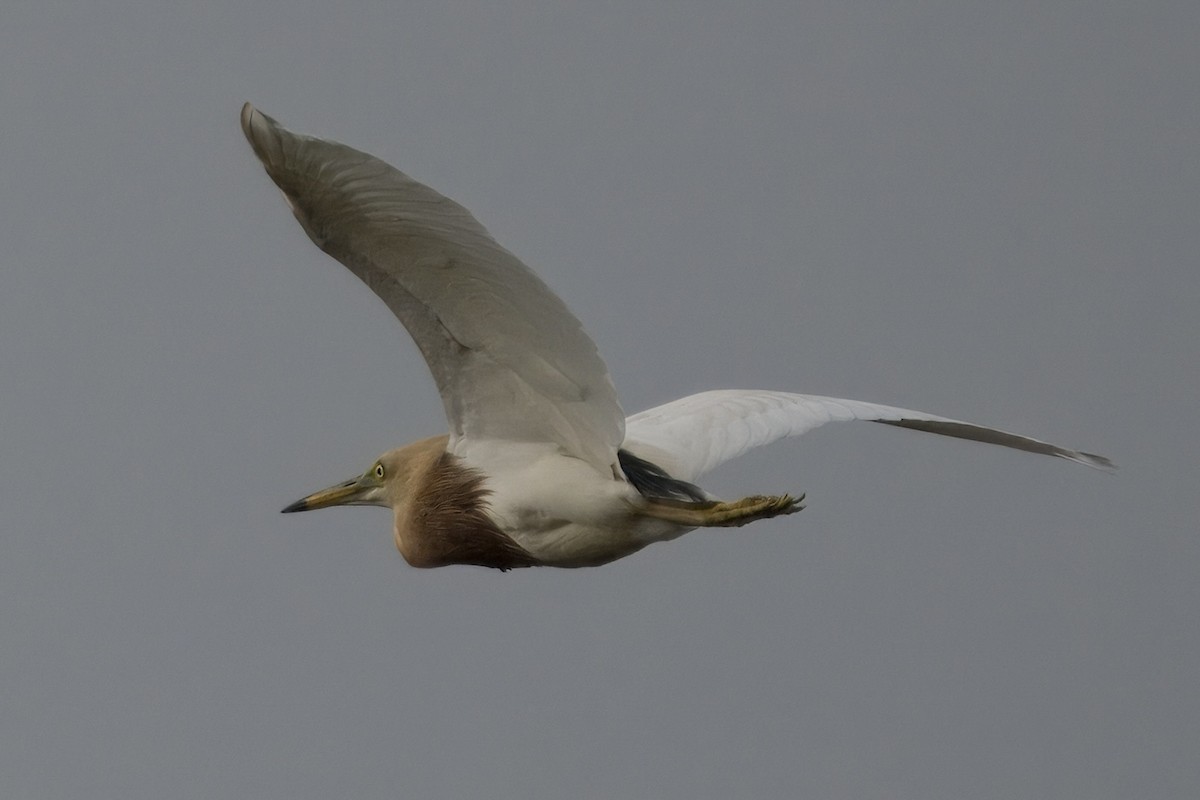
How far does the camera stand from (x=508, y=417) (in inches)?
336

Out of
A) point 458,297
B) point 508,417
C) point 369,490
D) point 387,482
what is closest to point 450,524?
point 508,417

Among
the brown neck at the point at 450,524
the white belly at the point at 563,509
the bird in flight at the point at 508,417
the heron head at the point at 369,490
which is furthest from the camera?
the heron head at the point at 369,490

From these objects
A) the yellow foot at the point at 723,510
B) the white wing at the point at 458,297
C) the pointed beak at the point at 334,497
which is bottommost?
the yellow foot at the point at 723,510

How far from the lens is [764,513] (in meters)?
7.96

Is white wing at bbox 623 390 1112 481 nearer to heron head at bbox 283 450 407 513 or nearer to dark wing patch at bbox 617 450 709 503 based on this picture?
dark wing patch at bbox 617 450 709 503

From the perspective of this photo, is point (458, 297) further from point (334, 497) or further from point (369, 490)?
point (334, 497)

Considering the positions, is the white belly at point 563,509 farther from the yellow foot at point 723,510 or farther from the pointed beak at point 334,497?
the pointed beak at point 334,497

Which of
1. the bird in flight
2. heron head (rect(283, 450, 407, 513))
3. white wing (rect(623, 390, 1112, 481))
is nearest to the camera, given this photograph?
the bird in flight

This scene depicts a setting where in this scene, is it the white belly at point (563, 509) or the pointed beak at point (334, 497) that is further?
the pointed beak at point (334, 497)

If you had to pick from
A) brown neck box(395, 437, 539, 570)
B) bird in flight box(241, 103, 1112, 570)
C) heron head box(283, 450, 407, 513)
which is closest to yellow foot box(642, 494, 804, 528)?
bird in flight box(241, 103, 1112, 570)

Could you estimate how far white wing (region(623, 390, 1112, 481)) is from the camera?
8.92 meters

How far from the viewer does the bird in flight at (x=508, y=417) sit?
7473mm

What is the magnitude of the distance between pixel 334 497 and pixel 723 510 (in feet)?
8.21

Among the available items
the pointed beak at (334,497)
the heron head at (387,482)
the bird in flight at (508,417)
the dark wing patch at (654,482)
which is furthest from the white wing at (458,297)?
the pointed beak at (334,497)
